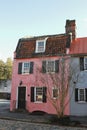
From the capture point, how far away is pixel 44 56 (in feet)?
78.5

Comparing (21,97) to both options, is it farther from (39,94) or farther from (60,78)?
(60,78)

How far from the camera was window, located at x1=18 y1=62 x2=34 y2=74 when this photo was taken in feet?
80.2

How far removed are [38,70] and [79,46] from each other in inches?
197

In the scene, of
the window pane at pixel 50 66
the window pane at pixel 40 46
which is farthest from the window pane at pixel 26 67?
the window pane at pixel 50 66

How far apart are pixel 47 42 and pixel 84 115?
8.90m

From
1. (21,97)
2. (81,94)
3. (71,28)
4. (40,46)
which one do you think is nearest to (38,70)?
(40,46)

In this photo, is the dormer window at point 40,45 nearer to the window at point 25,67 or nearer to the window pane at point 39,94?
the window at point 25,67

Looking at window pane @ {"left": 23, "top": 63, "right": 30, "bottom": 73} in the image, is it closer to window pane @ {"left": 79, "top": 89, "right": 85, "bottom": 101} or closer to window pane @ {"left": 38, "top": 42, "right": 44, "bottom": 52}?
window pane @ {"left": 38, "top": 42, "right": 44, "bottom": 52}

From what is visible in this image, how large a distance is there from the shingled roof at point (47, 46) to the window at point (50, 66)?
900 millimetres

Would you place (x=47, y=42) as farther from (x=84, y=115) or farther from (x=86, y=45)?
(x=84, y=115)

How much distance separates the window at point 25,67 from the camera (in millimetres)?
24438

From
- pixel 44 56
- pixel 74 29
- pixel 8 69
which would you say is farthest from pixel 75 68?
pixel 8 69

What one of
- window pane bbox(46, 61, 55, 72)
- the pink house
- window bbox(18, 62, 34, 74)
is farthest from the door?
window pane bbox(46, 61, 55, 72)

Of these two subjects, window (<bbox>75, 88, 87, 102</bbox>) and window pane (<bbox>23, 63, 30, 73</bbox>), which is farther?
window pane (<bbox>23, 63, 30, 73</bbox>)
